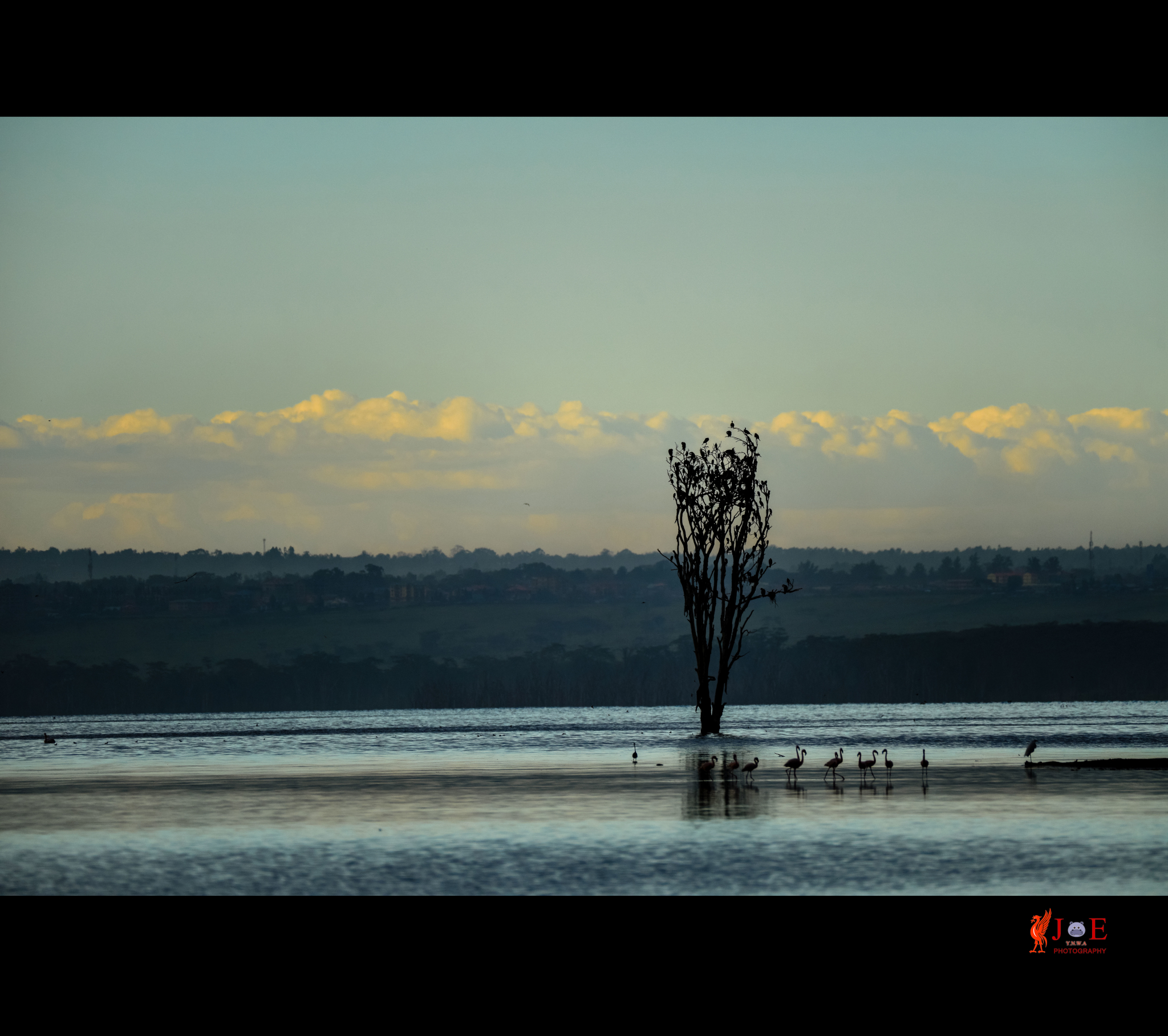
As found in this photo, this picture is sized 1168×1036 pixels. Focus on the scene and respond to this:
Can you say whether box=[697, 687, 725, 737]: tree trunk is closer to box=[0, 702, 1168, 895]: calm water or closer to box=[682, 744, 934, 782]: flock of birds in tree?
box=[0, 702, 1168, 895]: calm water

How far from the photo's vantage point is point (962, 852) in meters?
12.6

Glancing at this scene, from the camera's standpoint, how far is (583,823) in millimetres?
15789

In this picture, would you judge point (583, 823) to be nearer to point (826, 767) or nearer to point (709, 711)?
point (826, 767)

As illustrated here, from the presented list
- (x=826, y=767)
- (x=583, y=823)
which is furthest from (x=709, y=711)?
(x=583, y=823)

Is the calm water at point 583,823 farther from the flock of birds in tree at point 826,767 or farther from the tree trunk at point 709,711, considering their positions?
the tree trunk at point 709,711
